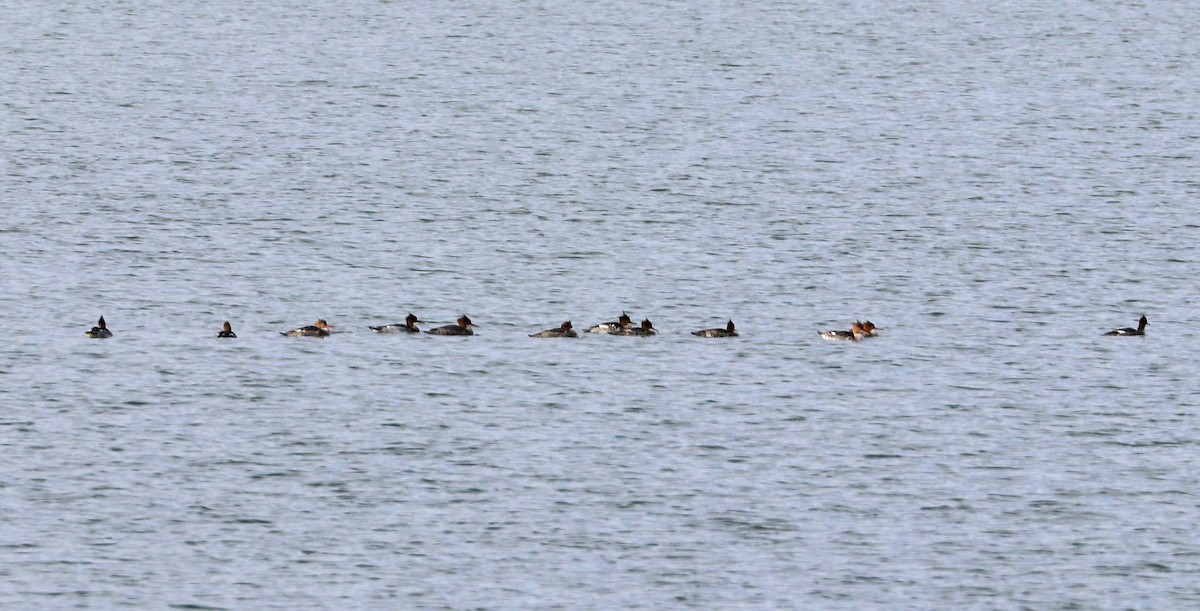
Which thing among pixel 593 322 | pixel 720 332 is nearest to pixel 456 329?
pixel 593 322

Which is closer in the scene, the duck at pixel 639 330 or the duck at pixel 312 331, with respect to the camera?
the duck at pixel 312 331

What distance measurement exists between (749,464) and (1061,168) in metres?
35.2

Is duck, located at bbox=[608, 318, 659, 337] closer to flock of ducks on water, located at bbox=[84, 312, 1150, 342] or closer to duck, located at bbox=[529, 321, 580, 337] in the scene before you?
flock of ducks on water, located at bbox=[84, 312, 1150, 342]

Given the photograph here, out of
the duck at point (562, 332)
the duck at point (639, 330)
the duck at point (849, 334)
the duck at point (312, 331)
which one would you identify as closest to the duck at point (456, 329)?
the duck at point (562, 332)

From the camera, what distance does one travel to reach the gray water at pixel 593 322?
3097cm

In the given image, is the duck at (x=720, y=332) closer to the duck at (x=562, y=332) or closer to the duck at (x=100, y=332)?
the duck at (x=562, y=332)

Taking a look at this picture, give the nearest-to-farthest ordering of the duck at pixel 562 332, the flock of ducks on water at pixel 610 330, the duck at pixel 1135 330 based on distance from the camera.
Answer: the duck at pixel 562 332, the flock of ducks on water at pixel 610 330, the duck at pixel 1135 330

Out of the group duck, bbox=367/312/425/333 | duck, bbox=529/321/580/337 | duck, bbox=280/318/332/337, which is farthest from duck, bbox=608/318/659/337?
duck, bbox=280/318/332/337

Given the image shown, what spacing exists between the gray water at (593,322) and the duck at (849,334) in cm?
50

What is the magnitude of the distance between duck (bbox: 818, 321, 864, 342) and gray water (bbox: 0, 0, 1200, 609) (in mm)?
504

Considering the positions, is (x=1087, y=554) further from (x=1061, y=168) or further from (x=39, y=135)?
(x=39, y=135)

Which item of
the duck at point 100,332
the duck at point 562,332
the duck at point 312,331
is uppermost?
the duck at point 562,332

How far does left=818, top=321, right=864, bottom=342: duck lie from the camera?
147 ft

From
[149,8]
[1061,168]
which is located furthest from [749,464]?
[149,8]
